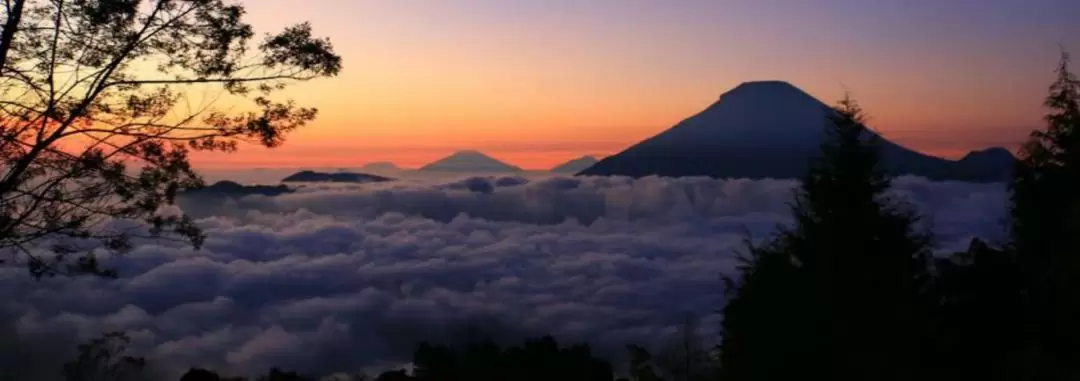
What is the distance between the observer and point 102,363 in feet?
176

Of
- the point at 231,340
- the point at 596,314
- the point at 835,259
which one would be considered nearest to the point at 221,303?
the point at 231,340

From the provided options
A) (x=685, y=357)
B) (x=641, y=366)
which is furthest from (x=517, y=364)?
(x=685, y=357)

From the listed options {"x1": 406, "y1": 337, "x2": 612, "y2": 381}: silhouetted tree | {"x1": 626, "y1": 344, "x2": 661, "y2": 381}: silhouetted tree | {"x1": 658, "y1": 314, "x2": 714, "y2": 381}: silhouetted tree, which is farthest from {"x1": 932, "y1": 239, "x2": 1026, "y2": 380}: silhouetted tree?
{"x1": 406, "y1": 337, "x2": 612, "y2": 381}: silhouetted tree

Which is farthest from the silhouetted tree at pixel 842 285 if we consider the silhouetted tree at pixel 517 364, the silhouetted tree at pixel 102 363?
the silhouetted tree at pixel 102 363

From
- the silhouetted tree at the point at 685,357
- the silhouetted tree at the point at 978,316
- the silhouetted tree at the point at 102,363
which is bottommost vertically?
the silhouetted tree at the point at 102,363

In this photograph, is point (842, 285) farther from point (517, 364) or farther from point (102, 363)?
point (102, 363)

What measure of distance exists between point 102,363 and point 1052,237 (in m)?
49.7

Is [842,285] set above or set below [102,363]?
above

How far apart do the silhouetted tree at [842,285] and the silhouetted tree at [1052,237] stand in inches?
94.0

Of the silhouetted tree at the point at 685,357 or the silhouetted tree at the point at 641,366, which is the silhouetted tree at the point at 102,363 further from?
the silhouetted tree at the point at 685,357

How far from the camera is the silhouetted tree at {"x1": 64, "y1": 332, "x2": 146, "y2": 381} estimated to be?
170 ft

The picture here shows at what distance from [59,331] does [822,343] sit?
15008cm

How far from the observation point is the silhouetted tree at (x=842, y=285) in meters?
19.6

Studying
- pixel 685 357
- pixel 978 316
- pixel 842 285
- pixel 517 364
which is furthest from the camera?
pixel 517 364
